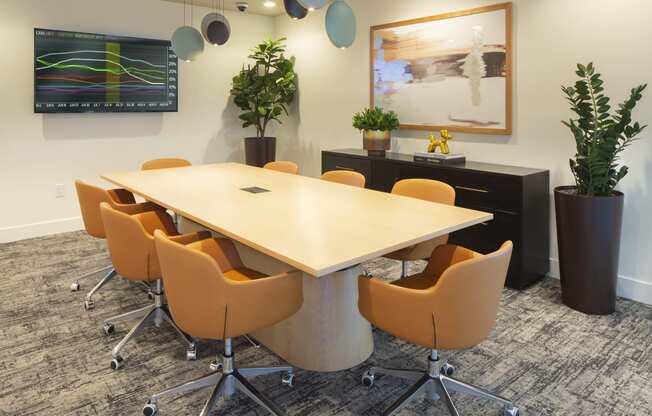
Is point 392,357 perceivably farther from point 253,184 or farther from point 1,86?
point 1,86

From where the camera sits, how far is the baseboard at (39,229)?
4977 mm

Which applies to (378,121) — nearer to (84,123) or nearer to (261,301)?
(261,301)

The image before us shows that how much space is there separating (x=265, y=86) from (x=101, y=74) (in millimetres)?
1844

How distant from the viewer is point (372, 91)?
206 inches

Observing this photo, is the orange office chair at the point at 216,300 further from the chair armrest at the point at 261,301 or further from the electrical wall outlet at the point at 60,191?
the electrical wall outlet at the point at 60,191

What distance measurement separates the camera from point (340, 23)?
2.94 meters

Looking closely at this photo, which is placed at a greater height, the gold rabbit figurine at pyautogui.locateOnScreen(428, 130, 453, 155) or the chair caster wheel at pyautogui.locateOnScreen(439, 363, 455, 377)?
the gold rabbit figurine at pyautogui.locateOnScreen(428, 130, 453, 155)

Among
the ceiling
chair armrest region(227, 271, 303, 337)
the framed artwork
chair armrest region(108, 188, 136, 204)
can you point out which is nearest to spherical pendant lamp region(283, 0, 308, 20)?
the framed artwork

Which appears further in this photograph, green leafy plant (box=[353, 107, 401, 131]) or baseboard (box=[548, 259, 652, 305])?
green leafy plant (box=[353, 107, 401, 131])

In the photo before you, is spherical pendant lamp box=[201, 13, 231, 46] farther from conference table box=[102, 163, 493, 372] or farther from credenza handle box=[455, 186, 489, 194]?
credenza handle box=[455, 186, 489, 194]

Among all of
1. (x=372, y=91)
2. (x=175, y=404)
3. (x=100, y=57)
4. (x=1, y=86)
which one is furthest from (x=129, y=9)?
(x=175, y=404)

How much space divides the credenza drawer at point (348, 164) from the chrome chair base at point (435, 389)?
2634 mm

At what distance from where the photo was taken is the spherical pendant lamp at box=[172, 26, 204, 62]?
3986mm

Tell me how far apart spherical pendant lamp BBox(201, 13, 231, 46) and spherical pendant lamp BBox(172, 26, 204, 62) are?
0.45 ft
